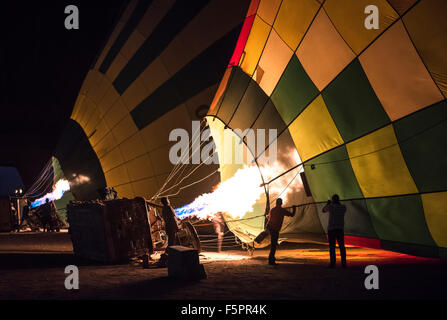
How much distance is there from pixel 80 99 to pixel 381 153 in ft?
40.0

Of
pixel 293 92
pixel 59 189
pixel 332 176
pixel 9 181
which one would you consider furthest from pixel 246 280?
pixel 9 181

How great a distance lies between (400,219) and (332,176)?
4.72ft

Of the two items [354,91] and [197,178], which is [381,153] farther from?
[197,178]

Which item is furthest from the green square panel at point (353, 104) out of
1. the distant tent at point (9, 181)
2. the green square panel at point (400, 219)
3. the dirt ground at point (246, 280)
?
the distant tent at point (9, 181)

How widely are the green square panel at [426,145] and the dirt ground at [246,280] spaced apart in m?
1.29

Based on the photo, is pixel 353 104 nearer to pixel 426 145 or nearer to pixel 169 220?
pixel 426 145

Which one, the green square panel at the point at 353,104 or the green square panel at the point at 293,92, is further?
the green square panel at the point at 293,92

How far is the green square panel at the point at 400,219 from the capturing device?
5.92 m

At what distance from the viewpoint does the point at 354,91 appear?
21.1 feet

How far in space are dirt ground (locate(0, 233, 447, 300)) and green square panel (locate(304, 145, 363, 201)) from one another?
1.19 m

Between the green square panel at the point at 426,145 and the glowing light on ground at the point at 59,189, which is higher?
the glowing light on ground at the point at 59,189

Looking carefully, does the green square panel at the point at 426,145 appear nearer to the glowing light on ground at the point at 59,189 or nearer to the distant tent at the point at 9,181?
the glowing light on ground at the point at 59,189

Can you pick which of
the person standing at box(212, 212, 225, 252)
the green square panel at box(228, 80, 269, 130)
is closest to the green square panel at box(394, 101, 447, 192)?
the green square panel at box(228, 80, 269, 130)
